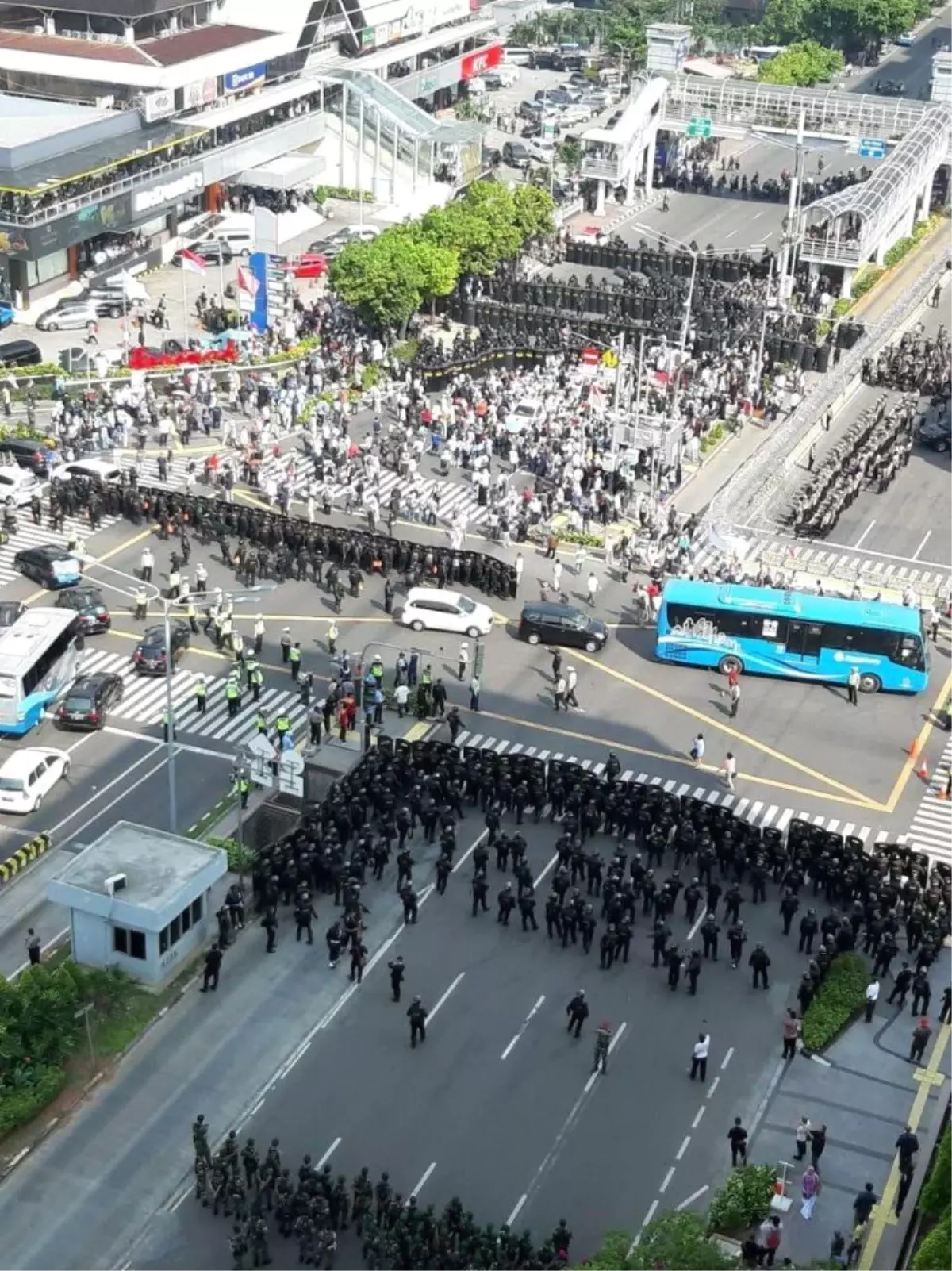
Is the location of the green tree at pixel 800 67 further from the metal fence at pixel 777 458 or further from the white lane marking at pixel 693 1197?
the white lane marking at pixel 693 1197

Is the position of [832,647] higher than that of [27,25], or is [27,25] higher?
[27,25]

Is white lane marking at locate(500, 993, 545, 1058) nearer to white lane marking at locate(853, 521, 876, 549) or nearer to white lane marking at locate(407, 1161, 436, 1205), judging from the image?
white lane marking at locate(407, 1161, 436, 1205)

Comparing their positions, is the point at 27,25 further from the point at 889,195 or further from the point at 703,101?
the point at 889,195

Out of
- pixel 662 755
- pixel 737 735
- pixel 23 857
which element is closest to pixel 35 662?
pixel 23 857

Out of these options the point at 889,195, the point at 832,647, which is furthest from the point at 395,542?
the point at 889,195

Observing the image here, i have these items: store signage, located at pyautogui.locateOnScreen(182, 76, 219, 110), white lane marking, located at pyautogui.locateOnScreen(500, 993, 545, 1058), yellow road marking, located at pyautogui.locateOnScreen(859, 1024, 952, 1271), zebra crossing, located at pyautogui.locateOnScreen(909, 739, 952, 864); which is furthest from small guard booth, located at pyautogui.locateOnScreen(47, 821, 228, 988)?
store signage, located at pyautogui.locateOnScreen(182, 76, 219, 110)

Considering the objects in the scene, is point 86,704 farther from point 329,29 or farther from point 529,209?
point 329,29
